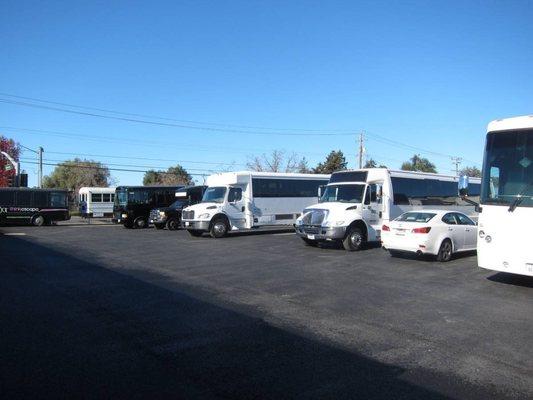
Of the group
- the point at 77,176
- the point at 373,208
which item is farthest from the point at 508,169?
the point at 77,176

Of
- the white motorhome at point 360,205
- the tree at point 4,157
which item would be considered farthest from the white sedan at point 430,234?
the tree at point 4,157

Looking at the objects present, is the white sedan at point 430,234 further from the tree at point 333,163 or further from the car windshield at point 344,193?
the tree at point 333,163

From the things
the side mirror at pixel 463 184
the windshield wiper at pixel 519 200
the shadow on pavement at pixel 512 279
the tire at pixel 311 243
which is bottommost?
the shadow on pavement at pixel 512 279

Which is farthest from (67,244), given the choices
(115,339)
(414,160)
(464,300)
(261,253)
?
(414,160)

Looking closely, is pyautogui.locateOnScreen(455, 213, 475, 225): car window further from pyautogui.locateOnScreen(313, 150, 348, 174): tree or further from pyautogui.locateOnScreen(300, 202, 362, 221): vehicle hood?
pyautogui.locateOnScreen(313, 150, 348, 174): tree

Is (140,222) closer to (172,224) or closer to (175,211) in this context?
(172,224)

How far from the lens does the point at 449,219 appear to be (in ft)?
48.5

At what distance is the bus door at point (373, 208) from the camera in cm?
1742

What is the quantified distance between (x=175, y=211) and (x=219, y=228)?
7725 mm

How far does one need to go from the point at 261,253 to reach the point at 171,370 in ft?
36.3

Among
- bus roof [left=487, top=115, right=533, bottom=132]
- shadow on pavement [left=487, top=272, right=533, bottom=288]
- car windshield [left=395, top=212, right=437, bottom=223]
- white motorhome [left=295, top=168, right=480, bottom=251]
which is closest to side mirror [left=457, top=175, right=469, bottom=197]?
bus roof [left=487, top=115, right=533, bottom=132]

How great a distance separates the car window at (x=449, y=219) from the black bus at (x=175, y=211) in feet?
58.5

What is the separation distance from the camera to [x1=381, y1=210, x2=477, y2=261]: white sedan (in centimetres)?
1390

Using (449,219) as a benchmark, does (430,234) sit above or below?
below
